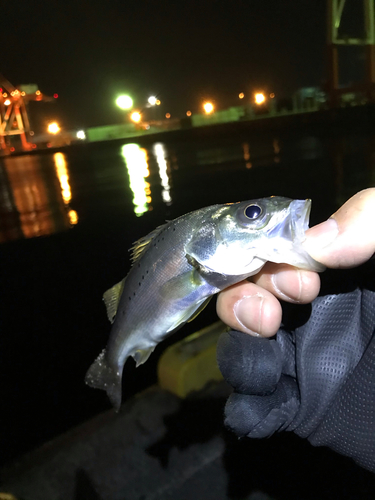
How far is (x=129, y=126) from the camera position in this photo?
192 ft

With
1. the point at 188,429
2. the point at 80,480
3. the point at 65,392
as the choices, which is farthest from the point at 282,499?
the point at 65,392

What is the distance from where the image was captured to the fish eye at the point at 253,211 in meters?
2.38

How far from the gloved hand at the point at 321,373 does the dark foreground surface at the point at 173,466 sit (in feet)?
4.46

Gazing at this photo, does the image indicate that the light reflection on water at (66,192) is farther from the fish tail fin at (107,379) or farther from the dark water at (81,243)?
the fish tail fin at (107,379)

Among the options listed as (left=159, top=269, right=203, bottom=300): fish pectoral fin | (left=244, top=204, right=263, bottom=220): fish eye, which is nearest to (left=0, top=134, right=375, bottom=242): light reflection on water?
(left=159, top=269, right=203, bottom=300): fish pectoral fin

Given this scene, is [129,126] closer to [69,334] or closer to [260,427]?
[69,334]

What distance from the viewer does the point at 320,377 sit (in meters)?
2.90

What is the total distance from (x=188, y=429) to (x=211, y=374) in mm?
858

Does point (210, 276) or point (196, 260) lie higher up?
point (196, 260)

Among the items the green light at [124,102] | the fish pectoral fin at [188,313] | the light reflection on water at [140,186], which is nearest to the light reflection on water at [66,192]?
the light reflection on water at [140,186]

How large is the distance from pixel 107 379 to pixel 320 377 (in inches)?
74.3

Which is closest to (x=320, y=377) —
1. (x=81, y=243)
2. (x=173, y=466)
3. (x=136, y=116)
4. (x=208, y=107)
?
(x=173, y=466)

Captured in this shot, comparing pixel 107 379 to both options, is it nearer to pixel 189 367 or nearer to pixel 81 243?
pixel 189 367

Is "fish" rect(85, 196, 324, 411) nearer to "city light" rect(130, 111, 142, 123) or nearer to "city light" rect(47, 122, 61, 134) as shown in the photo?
"city light" rect(130, 111, 142, 123)
